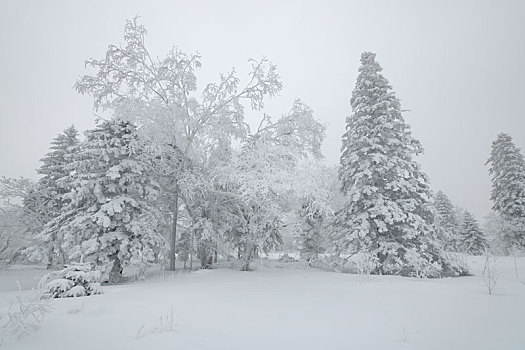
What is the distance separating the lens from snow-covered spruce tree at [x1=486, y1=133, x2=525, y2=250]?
22.7m

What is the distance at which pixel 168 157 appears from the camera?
1512 centimetres

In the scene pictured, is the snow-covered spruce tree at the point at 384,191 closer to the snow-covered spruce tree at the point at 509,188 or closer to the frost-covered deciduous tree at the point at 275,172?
the frost-covered deciduous tree at the point at 275,172

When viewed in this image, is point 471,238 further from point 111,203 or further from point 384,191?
point 111,203

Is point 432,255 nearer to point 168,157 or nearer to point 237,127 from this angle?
point 237,127

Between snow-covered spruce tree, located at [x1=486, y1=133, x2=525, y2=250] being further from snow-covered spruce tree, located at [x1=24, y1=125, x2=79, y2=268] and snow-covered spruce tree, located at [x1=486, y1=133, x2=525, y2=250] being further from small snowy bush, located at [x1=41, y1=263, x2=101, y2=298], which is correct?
snow-covered spruce tree, located at [x1=24, y1=125, x2=79, y2=268]

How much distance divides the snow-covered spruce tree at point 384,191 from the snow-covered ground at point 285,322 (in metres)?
6.89

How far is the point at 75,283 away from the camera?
21.3 ft

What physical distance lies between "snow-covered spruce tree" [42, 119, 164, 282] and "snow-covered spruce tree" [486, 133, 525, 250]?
89.2 feet

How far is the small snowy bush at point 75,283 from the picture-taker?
594cm

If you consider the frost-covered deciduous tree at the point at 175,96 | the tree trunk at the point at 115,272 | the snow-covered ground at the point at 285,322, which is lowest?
the tree trunk at the point at 115,272

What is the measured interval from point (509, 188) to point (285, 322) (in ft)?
92.9

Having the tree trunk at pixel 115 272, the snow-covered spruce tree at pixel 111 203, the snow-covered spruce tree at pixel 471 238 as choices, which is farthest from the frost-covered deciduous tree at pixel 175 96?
the snow-covered spruce tree at pixel 471 238

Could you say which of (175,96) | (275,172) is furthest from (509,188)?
(175,96)

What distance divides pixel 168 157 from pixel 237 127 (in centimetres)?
414
